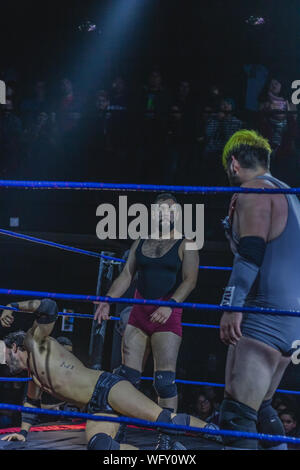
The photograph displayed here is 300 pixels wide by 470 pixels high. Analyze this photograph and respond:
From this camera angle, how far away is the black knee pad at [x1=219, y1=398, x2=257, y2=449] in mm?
1657

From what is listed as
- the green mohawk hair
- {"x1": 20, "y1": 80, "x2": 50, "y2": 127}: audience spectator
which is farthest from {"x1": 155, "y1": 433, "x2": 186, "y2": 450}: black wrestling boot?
{"x1": 20, "y1": 80, "x2": 50, "y2": 127}: audience spectator

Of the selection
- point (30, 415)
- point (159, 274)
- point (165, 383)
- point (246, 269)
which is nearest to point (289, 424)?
point (165, 383)

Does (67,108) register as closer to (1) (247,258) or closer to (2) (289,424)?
(2) (289,424)

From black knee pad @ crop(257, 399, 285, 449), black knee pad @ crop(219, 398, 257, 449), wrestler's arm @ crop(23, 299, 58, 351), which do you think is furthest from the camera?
wrestler's arm @ crop(23, 299, 58, 351)

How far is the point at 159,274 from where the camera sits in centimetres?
283

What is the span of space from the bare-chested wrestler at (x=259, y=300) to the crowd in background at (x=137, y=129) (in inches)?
145

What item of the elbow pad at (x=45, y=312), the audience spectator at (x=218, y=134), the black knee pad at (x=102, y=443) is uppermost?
the audience spectator at (x=218, y=134)

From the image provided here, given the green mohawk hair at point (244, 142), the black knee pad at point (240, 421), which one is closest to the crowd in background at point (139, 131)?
the green mohawk hair at point (244, 142)

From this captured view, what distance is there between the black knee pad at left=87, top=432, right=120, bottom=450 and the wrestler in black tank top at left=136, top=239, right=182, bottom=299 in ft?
2.81

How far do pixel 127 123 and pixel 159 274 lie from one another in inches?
128

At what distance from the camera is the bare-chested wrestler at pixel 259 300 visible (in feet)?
5.47

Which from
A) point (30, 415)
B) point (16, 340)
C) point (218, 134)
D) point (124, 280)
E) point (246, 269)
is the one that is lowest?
point (30, 415)

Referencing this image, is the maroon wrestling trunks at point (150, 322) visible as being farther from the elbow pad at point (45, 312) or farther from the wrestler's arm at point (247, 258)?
the wrestler's arm at point (247, 258)

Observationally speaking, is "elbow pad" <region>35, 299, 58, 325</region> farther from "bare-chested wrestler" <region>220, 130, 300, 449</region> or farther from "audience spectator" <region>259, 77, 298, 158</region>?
"audience spectator" <region>259, 77, 298, 158</region>
